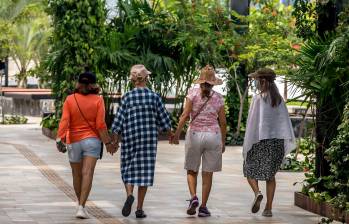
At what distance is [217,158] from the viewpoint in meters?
12.1

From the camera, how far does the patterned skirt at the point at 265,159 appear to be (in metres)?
12.2

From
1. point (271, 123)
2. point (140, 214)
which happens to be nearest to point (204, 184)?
point (140, 214)

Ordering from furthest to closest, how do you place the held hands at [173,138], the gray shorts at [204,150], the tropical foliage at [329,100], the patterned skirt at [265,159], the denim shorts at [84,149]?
the patterned skirt at [265,159]
the gray shorts at [204,150]
the held hands at [173,138]
the denim shorts at [84,149]
the tropical foliage at [329,100]

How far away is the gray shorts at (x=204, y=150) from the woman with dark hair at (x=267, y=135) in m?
0.37

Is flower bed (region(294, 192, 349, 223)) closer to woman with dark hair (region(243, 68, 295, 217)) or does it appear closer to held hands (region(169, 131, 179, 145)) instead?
woman with dark hair (region(243, 68, 295, 217))

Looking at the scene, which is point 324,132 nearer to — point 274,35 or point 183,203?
point 183,203

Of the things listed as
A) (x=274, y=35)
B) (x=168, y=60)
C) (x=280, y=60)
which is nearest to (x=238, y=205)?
(x=280, y=60)

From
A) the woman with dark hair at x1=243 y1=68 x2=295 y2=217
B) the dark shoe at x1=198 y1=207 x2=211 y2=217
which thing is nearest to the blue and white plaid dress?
the dark shoe at x1=198 y1=207 x2=211 y2=217

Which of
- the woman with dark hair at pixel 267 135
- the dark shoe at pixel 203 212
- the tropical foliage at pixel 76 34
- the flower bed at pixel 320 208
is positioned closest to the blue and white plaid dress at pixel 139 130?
the dark shoe at pixel 203 212

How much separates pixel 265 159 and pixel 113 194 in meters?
2.39

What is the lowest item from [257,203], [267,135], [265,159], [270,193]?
[257,203]

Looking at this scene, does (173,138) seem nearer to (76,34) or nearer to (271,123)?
(271,123)

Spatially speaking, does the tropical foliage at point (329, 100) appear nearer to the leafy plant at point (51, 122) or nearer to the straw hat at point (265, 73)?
the straw hat at point (265, 73)

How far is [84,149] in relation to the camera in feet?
38.2
